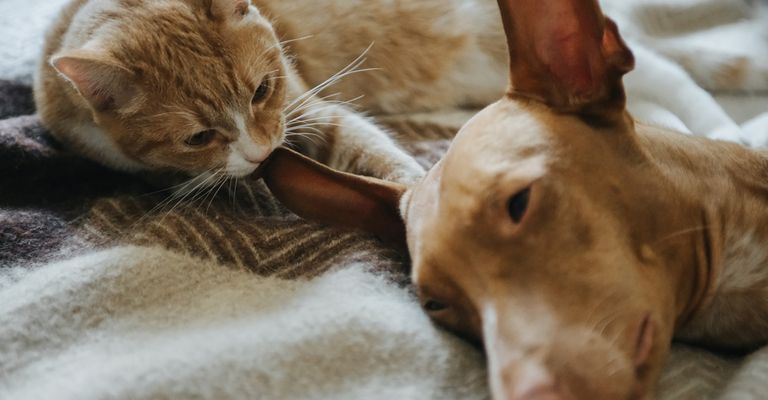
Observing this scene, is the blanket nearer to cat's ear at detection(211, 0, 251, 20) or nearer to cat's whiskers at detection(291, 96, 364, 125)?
cat's whiskers at detection(291, 96, 364, 125)

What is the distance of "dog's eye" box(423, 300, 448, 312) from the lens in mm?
1425

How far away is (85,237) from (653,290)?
1238mm

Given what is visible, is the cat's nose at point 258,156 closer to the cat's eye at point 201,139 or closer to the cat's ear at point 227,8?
the cat's eye at point 201,139

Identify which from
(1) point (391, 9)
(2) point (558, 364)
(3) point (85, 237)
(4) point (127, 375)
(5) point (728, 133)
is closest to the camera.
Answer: (2) point (558, 364)

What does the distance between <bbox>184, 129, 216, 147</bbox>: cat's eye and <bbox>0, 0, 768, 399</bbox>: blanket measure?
0.49ft

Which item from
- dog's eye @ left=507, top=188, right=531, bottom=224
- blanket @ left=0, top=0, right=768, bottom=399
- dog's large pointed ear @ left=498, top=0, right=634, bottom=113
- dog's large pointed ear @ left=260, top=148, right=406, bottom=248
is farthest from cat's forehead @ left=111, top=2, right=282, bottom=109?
dog's eye @ left=507, top=188, right=531, bottom=224

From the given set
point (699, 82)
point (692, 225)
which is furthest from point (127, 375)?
point (699, 82)

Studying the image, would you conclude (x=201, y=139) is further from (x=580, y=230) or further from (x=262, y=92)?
(x=580, y=230)

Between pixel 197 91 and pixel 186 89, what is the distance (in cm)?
3

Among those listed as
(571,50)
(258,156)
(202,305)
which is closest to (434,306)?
(202,305)

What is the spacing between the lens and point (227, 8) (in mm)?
2008

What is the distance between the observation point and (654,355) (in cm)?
119

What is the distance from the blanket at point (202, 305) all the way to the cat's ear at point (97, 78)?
10.2 inches

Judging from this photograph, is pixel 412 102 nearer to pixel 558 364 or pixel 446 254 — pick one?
pixel 446 254
